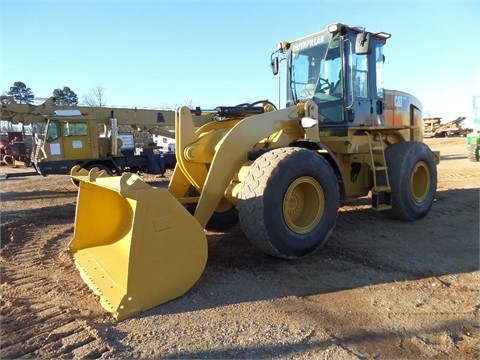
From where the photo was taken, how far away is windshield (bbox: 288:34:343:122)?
5.84 metres

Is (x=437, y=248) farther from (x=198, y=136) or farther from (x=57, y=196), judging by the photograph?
(x=57, y=196)

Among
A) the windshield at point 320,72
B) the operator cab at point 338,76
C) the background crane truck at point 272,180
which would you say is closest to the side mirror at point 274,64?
the background crane truck at point 272,180

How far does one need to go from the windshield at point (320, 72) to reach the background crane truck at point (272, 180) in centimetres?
2

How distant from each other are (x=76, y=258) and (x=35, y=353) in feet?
5.99

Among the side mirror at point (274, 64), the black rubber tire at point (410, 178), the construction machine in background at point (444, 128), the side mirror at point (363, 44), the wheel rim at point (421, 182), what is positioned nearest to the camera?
the side mirror at point (363, 44)

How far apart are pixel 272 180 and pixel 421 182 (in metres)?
4.13

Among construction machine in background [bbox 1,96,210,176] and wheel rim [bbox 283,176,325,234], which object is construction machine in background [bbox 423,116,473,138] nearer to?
construction machine in background [bbox 1,96,210,176]

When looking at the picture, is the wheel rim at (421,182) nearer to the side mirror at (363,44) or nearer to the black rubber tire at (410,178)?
the black rubber tire at (410,178)

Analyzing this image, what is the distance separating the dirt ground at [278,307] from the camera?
2.73m

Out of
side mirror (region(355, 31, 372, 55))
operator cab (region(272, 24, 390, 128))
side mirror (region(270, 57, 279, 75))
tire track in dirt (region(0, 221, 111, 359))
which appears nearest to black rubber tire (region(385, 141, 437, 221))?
operator cab (region(272, 24, 390, 128))

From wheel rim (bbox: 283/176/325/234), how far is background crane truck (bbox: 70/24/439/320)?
1cm

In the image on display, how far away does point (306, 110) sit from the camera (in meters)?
5.07

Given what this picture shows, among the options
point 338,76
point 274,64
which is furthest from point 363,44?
point 274,64

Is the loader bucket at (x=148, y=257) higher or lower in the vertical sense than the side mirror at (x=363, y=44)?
lower
